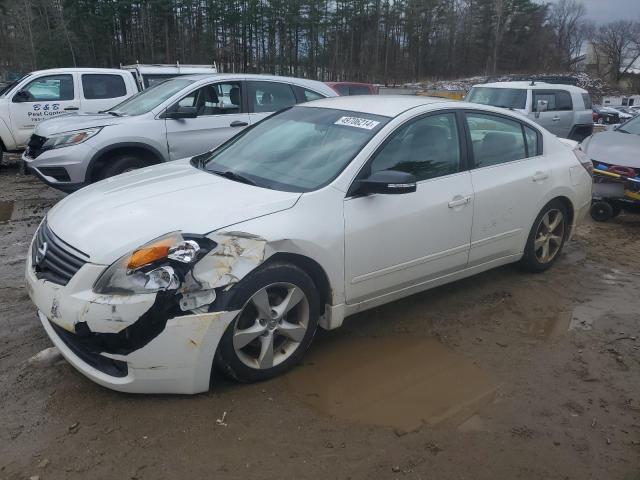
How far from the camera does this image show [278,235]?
301 centimetres

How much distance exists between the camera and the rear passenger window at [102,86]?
10.4 metres

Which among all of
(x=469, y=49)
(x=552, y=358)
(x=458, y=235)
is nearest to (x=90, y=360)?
(x=458, y=235)

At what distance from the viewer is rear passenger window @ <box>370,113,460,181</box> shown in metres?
3.68

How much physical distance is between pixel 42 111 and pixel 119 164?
458 centimetres

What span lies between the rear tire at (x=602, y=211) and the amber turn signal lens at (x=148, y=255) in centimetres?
629

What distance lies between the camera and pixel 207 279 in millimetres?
2787

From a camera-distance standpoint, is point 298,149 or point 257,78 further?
point 257,78

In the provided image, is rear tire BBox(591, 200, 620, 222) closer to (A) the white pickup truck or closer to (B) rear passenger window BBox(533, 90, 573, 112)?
(B) rear passenger window BBox(533, 90, 573, 112)

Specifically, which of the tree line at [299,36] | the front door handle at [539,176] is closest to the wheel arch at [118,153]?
the front door handle at [539,176]

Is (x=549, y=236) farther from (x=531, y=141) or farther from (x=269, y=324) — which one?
(x=269, y=324)

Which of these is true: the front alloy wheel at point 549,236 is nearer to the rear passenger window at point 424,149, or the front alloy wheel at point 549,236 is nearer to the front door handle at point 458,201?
the front door handle at point 458,201

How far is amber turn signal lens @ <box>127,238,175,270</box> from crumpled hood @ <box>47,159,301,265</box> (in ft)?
0.18

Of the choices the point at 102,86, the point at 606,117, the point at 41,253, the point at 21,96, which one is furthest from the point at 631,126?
the point at 606,117

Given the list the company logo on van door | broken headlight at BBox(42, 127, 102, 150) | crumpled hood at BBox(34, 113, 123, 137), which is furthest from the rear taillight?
the company logo on van door
